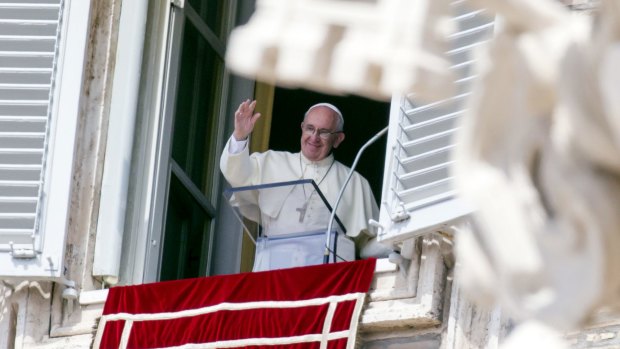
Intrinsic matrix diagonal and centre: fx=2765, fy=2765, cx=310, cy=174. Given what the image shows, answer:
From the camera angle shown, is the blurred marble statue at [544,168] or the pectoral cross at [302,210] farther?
the pectoral cross at [302,210]

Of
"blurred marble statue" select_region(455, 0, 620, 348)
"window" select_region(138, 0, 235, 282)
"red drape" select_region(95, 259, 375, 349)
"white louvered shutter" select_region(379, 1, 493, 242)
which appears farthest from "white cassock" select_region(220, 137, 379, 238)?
"blurred marble statue" select_region(455, 0, 620, 348)

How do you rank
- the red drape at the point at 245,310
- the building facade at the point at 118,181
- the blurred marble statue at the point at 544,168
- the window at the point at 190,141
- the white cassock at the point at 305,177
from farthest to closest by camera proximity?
the white cassock at the point at 305,177 < the window at the point at 190,141 < the red drape at the point at 245,310 < the building facade at the point at 118,181 < the blurred marble statue at the point at 544,168

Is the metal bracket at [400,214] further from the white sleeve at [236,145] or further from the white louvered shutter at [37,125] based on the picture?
the white sleeve at [236,145]

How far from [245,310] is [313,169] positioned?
1.54m

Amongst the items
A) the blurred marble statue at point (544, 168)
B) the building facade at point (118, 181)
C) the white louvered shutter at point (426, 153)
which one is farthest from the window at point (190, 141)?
the blurred marble statue at point (544, 168)

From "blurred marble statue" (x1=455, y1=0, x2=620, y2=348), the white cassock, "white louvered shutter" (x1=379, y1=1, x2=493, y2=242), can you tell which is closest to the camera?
"blurred marble statue" (x1=455, y1=0, x2=620, y2=348)

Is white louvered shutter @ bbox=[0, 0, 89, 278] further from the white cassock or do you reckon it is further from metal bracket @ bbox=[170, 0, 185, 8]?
the white cassock

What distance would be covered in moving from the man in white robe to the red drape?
2.66 ft

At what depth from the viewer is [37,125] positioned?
823 cm

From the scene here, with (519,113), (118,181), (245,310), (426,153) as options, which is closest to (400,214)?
(426,153)

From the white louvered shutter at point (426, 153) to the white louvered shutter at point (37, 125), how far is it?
1.07 metres

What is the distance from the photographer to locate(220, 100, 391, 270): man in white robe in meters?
8.75

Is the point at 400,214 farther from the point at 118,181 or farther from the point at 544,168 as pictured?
the point at 544,168

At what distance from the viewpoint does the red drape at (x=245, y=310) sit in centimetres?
770
